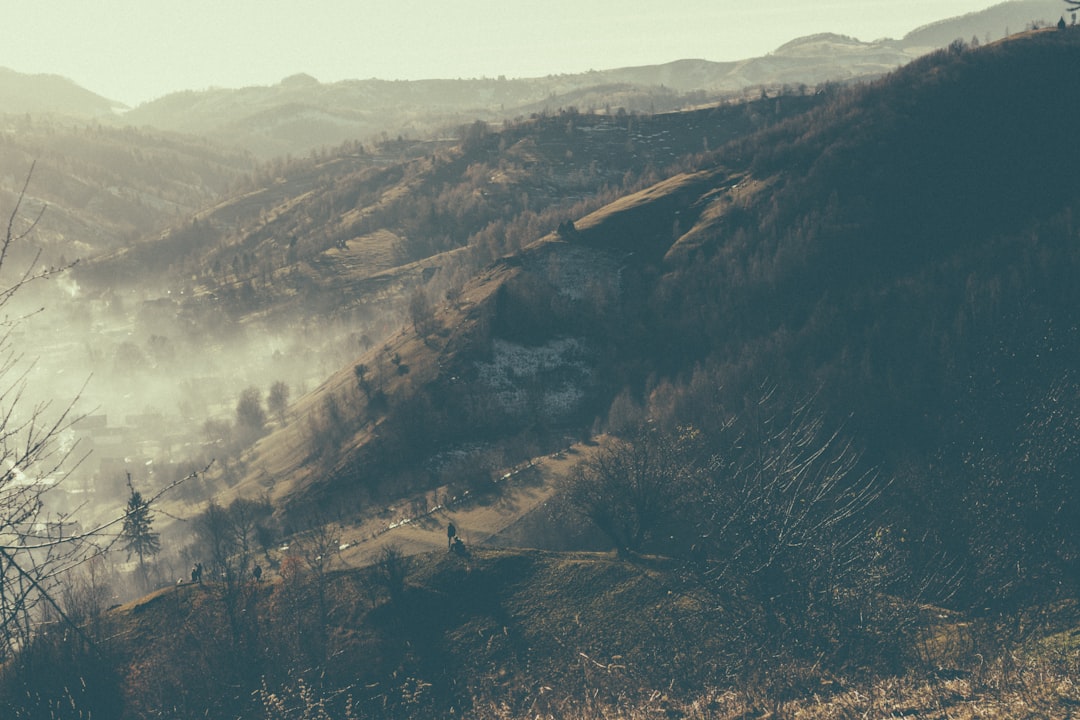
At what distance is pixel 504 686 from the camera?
131 feet

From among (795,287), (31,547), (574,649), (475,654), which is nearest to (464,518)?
(795,287)

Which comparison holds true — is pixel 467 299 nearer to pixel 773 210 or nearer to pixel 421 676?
pixel 773 210

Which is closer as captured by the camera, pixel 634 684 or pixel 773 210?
pixel 634 684

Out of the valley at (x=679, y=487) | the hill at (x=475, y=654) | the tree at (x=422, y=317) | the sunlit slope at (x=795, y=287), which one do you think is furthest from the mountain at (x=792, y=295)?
the hill at (x=475, y=654)

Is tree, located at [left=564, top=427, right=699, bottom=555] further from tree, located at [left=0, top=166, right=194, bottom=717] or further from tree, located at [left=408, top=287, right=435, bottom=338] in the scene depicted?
tree, located at [left=408, top=287, right=435, bottom=338]

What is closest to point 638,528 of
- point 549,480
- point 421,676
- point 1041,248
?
point 421,676

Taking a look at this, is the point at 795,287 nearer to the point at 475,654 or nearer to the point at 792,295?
the point at 792,295

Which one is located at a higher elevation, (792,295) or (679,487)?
(679,487)

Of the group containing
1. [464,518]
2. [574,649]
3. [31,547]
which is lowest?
[464,518]

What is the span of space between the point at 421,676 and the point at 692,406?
305 ft

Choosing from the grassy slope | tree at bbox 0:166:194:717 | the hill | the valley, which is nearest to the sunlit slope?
the valley

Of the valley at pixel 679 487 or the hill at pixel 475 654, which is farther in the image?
the valley at pixel 679 487

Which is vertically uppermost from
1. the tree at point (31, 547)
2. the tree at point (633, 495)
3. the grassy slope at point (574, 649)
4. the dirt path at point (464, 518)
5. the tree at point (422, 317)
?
the tree at point (31, 547)

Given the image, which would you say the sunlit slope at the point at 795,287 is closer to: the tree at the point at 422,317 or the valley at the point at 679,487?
the valley at the point at 679,487
